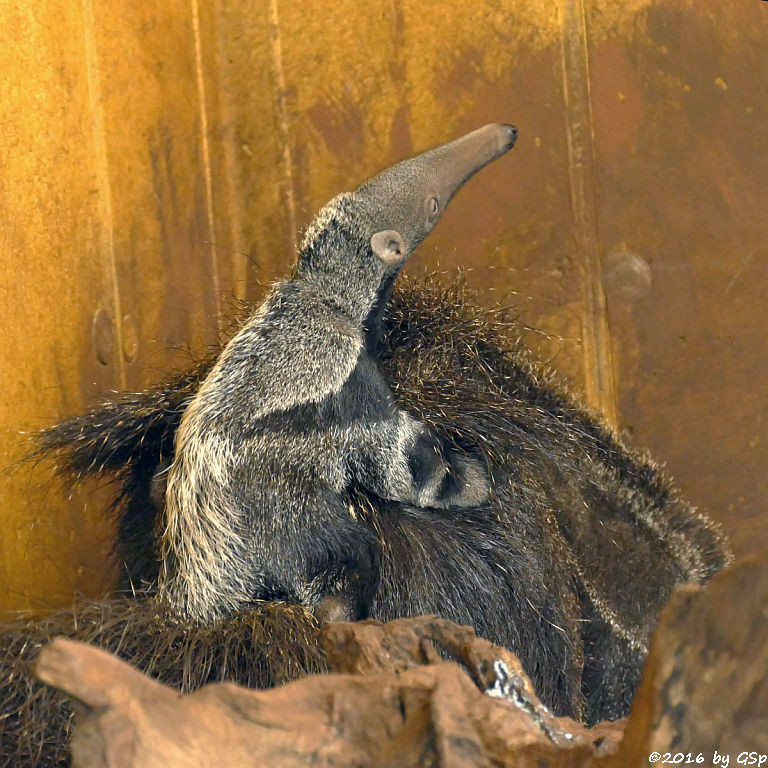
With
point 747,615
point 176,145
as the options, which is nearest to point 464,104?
point 176,145

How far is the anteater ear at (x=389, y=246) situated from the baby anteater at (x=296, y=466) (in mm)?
93

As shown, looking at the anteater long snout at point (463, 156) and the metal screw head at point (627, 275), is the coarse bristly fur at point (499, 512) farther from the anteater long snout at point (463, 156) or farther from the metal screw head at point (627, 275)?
the metal screw head at point (627, 275)

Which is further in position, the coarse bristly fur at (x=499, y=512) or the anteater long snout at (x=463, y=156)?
the anteater long snout at (x=463, y=156)

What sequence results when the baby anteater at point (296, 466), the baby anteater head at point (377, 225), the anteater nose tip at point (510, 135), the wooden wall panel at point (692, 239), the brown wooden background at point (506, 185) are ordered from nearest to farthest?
the baby anteater at point (296, 466) → the baby anteater head at point (377, 225) → the anteater nose tip at point (510, 135) → the brown wooden background at point (506, 185) → the wooden wall panel at point (692, 239)

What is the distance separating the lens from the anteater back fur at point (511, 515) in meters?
2.30

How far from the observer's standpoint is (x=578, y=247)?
3.32 m

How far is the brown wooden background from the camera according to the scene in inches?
119

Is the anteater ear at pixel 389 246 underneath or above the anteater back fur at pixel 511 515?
above

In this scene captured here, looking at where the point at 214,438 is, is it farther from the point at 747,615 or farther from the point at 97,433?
the point at 747,615

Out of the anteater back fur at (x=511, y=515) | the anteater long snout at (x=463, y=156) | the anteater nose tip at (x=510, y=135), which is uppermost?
the anteater nose tip at (x=510, y=135)

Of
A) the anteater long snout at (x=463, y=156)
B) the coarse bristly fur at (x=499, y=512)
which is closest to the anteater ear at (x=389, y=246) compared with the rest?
the coarse bristly fur at (x=499, y=512)

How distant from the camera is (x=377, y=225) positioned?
8.54 feet

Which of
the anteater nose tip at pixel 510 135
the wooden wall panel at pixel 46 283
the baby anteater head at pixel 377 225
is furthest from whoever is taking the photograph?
the anteater nose tip at pixel 510 135

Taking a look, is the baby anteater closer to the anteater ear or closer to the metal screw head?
the anteater ear
